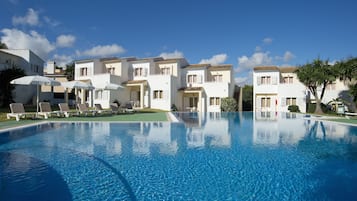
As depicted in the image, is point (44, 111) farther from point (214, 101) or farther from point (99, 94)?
point (214, 101)

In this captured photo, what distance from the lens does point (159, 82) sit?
107 ft

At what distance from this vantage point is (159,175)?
584cm

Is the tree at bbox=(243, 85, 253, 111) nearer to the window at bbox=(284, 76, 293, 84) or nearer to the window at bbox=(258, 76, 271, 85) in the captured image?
the window at bbox=(258, 76, 271, 85)

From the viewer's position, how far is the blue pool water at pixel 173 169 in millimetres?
4781

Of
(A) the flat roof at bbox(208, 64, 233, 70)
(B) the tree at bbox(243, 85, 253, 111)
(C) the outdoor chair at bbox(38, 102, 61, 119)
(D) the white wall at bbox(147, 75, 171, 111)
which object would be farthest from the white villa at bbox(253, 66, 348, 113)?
(C) the outdoor chair at bbox(38, 102, 61, 119)

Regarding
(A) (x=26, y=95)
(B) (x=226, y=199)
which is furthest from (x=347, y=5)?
(A) (x=26, y=95)

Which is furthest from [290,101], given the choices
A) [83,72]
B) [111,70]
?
[83,72]

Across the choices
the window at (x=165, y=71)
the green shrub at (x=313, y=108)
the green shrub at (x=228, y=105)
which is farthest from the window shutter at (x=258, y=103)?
the window at (x=165, y=71)

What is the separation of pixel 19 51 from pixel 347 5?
43479 mm

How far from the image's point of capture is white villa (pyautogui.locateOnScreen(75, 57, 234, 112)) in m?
32.2

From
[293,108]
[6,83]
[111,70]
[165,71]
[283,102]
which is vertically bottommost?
[293,108]

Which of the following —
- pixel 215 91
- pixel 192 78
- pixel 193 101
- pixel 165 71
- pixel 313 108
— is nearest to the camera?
pixel 313 108

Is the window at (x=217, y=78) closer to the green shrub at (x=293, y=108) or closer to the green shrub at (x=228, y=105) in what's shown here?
the green shrub at (x=228, y=105)

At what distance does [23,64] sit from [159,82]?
74.1 feet
